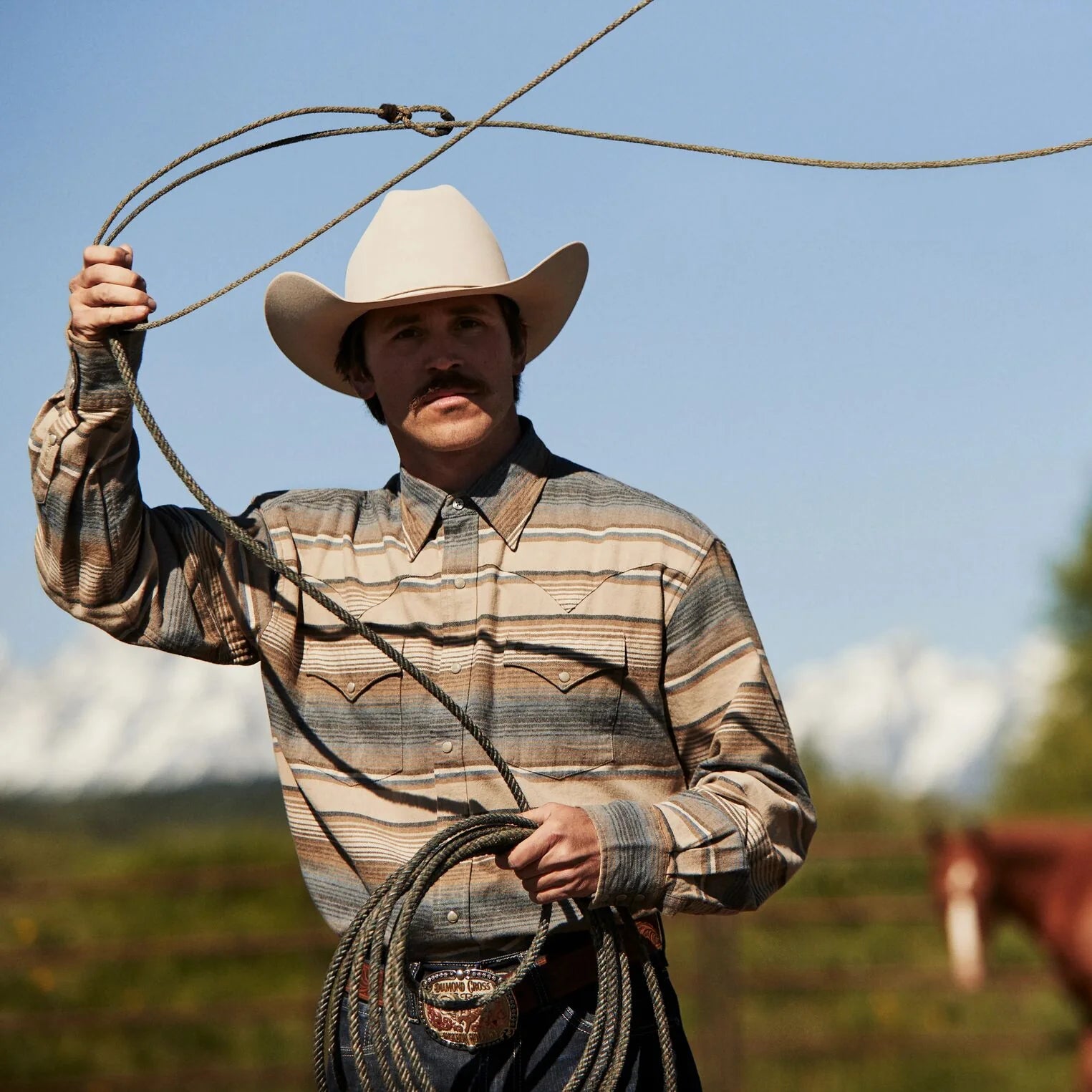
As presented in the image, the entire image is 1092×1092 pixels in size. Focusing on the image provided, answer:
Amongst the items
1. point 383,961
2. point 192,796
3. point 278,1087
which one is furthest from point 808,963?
point 383,961

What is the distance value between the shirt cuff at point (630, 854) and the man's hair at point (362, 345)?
2.43 ft

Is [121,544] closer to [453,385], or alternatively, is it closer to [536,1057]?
[453,385]

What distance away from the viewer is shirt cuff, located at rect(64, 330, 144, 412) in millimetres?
2076

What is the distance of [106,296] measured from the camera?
2053mm

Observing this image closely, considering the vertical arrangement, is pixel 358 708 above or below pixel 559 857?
above

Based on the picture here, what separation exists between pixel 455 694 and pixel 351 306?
2.07ft

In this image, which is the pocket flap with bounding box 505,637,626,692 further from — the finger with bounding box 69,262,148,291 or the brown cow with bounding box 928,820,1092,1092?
the brown cow with bounding box 928,820,1092,1092

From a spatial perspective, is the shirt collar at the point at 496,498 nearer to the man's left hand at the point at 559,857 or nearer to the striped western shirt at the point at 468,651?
the striped western shirt at the point at 468,651

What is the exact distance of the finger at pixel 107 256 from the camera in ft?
6.77

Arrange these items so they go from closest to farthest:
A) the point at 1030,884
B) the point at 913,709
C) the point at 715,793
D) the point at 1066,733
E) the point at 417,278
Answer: the point at 715,793 < the point at 417,278 < the point at 1030,884 < the point at 1066,733 < the point at 913,709

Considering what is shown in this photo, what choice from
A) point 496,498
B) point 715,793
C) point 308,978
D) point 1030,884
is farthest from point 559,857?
point 1030,884

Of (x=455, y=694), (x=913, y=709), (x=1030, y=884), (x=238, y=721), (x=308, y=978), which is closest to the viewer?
(x=455, y=694)

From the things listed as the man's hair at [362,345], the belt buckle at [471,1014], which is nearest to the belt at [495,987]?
the belt buckle at [471,1014]

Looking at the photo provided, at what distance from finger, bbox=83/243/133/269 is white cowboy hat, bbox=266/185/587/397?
0.29m
